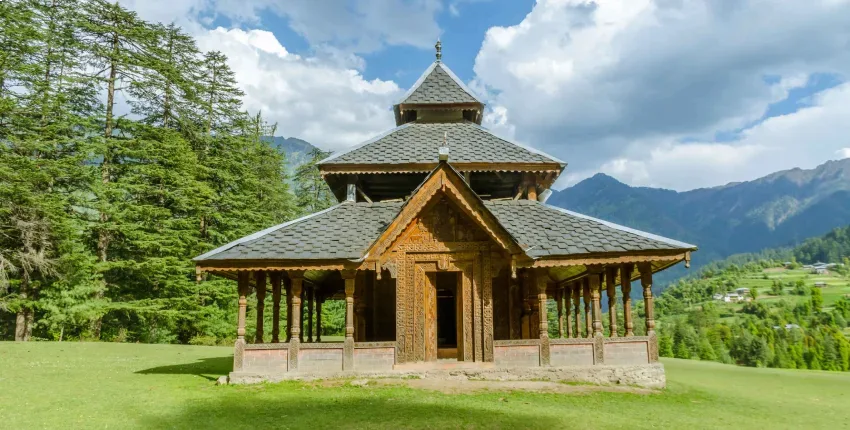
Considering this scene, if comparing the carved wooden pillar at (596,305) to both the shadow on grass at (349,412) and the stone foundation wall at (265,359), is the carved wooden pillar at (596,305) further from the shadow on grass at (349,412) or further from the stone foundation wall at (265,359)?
the stone foundation wall at (265,359)

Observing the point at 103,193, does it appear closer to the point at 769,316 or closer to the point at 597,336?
the point at 597,336

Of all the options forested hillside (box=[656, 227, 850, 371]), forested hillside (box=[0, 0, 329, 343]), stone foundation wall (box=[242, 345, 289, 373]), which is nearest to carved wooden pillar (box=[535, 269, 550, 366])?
stone foundation wall (box=[242, 345, 289, 373])

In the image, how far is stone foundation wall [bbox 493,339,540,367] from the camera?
41.8 feet

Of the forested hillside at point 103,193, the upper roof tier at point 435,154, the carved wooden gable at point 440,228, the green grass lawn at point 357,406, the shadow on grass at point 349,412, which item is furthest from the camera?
the forested hillside at point 103,193

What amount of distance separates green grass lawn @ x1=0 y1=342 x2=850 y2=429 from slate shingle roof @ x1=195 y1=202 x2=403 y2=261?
315cm

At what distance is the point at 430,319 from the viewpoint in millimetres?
13250

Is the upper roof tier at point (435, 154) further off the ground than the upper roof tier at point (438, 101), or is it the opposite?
the upper roof tier at point (438, 101)

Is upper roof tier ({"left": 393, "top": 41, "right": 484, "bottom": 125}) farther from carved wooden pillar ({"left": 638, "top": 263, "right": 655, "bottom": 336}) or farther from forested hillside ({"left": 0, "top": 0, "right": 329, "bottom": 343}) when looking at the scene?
forested hillside ({"left": 0, "top": 0, "right": 329, "bottom": 343})

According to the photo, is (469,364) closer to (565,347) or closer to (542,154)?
(565,347)

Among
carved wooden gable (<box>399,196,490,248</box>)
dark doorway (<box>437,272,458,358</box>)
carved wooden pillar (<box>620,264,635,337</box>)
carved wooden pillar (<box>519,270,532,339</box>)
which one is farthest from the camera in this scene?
dark doorway (<box>437,272,458,358</box>)

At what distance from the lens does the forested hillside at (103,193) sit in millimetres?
26422

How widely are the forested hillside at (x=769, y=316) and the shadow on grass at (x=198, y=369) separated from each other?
44.4 meters

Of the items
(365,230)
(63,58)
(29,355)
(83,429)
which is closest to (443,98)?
(365,230)

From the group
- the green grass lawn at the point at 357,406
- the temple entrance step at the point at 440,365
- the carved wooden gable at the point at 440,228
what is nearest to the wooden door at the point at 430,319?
the temple entrance step at the point at 440,365
